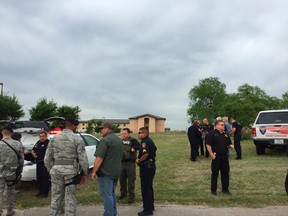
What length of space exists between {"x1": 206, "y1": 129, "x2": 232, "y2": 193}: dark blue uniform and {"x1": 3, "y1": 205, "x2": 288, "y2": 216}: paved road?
3.61ft

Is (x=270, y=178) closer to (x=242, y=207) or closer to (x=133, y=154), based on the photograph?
(x=242, y=207)

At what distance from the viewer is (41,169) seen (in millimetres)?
8594

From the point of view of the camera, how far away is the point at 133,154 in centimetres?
778

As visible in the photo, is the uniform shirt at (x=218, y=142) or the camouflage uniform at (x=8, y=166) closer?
the camouflage uniform at (x=8, y=166)

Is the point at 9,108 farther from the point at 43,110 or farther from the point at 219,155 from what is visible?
the point at 219,155

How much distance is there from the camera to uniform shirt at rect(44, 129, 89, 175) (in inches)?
224

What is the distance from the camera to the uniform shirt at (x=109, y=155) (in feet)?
19.5

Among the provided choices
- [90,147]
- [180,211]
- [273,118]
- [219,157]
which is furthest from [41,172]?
[273,118]

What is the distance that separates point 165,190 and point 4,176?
388 cm

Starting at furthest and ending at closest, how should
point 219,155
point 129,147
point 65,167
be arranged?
1. point 219,155
2. point 129,147
3. point 65,167

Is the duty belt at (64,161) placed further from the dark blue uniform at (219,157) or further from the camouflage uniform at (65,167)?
the dark blue uniform at (219,157)

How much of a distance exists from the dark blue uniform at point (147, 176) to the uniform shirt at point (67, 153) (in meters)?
1.48

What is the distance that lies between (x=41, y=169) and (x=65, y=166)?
10.5 feet

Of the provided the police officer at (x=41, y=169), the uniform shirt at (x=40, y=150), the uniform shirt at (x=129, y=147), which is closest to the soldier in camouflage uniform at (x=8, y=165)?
the police officer at (x=41, y=169)
